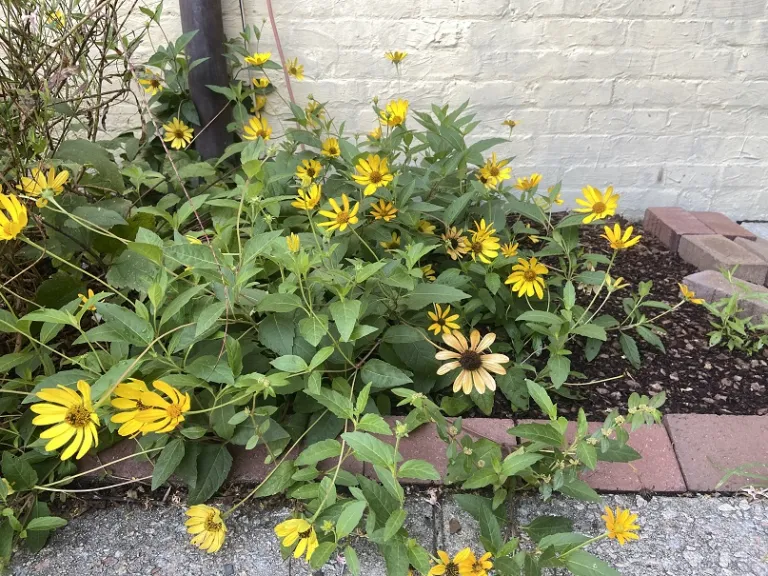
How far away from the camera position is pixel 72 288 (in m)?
1.47

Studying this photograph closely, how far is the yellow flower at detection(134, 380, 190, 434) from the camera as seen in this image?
3.09 ft

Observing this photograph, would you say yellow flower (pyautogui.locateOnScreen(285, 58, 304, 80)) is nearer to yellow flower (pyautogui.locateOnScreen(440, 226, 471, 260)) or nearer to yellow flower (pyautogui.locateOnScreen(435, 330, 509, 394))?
yellow flower (pyautogui.locateOnScreen(440, 226, 471, 260))

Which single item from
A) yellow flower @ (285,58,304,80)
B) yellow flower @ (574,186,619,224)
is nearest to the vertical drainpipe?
yellow flower @ (285,58,304,80)

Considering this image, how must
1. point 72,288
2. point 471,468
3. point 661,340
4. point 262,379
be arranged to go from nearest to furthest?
point 262,379 < point 471,468 < point 72,288 < point 661,340

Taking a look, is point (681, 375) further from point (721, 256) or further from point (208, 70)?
point (208, 70)

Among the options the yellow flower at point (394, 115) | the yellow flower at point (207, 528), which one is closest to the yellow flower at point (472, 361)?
the yellow flower at point (207, 528)

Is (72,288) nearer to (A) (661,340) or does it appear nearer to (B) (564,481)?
(B) (564,481)

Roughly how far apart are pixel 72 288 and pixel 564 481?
1.30 m

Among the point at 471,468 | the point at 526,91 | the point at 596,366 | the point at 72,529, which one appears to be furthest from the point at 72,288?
the point at 526,91

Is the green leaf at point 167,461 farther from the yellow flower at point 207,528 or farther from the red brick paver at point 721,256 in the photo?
the red brick paver at point 721,256

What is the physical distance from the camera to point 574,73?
2.46 metres

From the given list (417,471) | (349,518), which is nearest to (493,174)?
(417,471)

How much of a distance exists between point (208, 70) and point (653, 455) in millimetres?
2078

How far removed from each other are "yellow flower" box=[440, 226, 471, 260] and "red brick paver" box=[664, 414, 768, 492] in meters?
0.70
